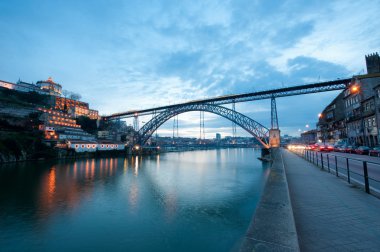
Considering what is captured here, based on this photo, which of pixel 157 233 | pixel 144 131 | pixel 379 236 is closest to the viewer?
pixel 379 236

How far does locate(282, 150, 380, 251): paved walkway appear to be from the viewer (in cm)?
279

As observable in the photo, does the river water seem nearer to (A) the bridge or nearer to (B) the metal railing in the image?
(B) the metal railing

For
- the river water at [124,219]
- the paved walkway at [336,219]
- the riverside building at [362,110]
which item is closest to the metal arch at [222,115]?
the riverside building at [362,110]

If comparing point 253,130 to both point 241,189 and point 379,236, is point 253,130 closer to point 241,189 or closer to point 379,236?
point 241,189

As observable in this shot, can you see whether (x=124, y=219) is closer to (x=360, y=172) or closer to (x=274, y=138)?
(x=360, y=172)

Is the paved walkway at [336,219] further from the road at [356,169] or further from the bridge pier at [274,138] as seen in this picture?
the bridge pier at [274,138]

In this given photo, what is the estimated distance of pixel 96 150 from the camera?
51.4 m

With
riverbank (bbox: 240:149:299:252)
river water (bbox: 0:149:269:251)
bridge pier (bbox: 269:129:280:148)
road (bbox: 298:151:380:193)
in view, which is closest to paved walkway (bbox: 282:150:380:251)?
riverbank (bbox: 240:149:299:252)

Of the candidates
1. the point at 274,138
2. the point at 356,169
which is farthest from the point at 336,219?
the point at 274,138

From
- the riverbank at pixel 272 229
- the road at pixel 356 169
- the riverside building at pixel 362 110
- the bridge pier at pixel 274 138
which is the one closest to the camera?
the riverbank at pixel 272 229

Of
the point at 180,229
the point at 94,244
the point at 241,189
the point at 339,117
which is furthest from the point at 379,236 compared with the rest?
the point at 339,117

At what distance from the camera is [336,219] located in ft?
12.0

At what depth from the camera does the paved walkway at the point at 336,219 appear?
2791 millimetres

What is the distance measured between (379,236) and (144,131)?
59.1 metres
